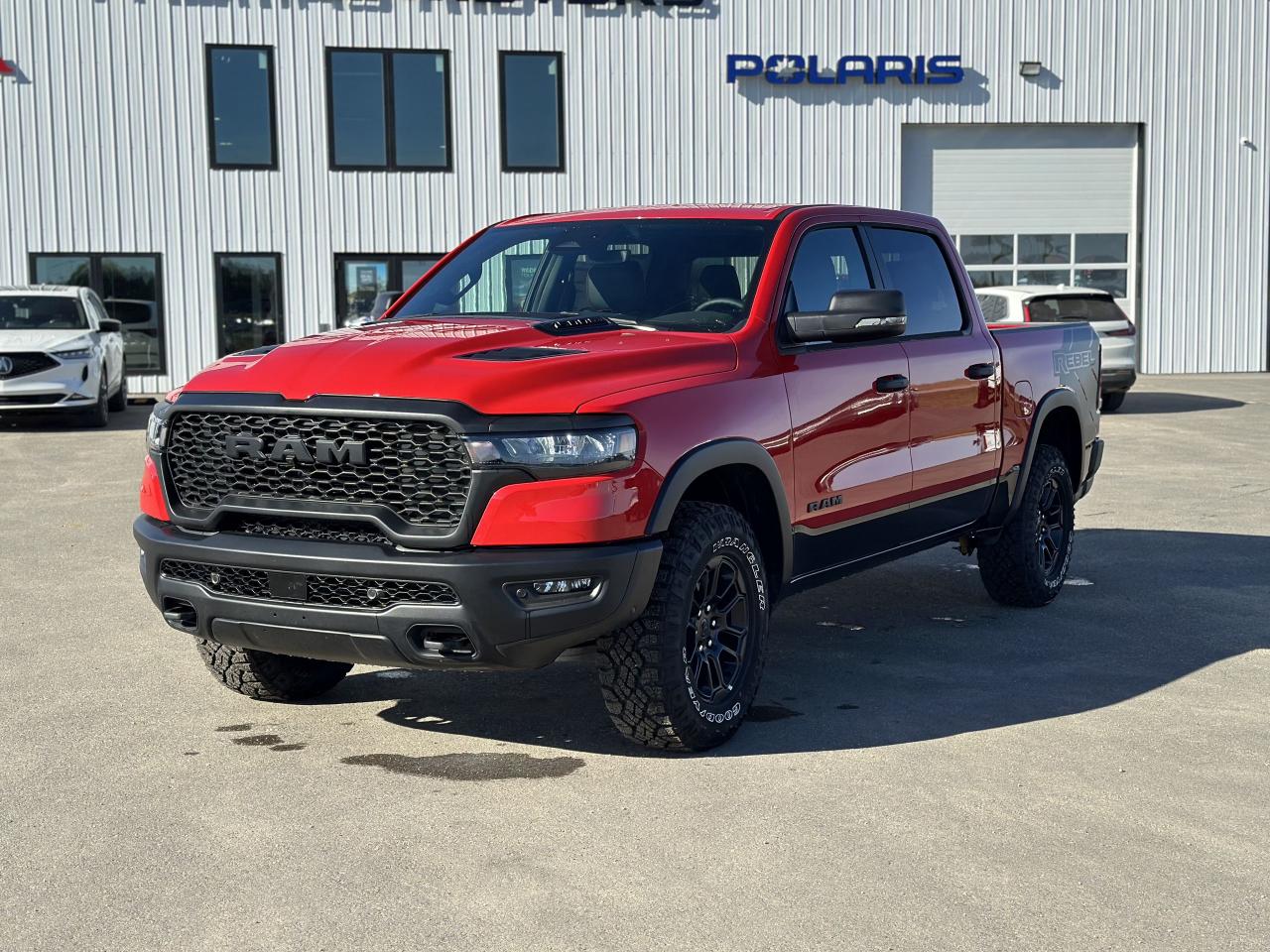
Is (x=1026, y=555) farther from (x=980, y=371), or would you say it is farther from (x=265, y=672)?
(x=265, y=672)

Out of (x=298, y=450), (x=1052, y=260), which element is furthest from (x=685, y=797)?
(x=1052, y=260)

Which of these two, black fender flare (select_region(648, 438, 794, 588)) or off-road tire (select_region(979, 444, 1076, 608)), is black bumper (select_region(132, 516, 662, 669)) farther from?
off-road tire (select_region(979, 444, 1076, 608))

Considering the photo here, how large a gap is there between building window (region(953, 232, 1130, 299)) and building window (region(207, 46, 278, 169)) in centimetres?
1177

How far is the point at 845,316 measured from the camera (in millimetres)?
5387

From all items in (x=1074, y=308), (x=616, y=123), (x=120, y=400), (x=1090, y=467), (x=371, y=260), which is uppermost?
(x=616, y=123)

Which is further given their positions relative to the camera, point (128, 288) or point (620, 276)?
point (128, 288)

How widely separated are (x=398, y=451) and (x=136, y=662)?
2.48 metres

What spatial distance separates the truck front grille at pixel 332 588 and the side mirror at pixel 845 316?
173cm

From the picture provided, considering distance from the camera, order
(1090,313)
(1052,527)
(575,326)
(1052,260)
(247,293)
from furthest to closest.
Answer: (1052,260)
(247,293)
(1090,313)
(1052,527)
(575,326)

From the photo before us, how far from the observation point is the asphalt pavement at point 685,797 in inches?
144

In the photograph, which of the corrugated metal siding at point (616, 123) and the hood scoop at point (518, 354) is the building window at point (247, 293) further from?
→ the hood scoop at point (518, 354)

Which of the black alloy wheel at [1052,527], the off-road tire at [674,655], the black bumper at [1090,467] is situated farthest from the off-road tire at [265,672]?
the black bumper at [1090,467]

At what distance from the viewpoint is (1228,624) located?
6926mm

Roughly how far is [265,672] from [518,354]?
1681mm
